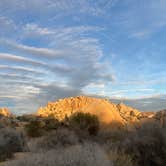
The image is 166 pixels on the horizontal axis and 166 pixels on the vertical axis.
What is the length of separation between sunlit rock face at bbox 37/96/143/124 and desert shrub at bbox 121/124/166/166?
47.4 feet

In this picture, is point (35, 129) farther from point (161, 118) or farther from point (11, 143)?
point (161, 118)

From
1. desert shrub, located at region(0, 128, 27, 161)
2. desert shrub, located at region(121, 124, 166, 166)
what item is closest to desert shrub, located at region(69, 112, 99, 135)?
desert shrub, located at region(0, 128, 27, 161)

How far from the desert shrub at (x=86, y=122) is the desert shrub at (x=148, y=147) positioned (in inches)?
411

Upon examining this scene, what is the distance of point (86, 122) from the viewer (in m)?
32.6

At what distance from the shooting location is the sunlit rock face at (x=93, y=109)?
3694cm

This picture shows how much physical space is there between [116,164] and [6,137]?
1371 cm

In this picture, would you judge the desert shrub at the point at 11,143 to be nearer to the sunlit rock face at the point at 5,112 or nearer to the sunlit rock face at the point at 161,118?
the sunlit rock face at the point at 161,118

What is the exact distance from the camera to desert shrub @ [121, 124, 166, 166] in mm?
17734

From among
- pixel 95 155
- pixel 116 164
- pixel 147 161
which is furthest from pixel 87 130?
pixel 95 155

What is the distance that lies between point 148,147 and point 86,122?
563 inches

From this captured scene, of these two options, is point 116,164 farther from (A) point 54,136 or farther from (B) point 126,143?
(A) point 54,136

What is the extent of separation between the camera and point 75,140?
2311cm

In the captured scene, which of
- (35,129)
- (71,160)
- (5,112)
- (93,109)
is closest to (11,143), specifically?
(35,129)

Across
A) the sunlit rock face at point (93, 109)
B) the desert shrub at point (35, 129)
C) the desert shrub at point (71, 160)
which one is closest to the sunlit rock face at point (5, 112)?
the sunlit rock face at point (93, 109)
